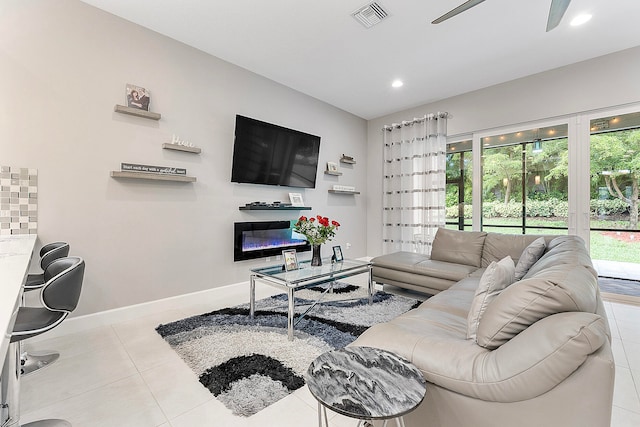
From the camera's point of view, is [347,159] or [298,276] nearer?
[298,276]

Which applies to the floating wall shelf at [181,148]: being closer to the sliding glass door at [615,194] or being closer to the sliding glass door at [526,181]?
the sliding glass door at [526,181]

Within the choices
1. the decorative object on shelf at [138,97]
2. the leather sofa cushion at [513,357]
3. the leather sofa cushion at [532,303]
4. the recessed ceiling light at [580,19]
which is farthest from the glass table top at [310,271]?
the recessed ceiling light at [580,19]

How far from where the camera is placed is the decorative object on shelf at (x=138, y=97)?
2895 mm

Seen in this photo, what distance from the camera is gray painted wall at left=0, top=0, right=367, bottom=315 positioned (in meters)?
2.46

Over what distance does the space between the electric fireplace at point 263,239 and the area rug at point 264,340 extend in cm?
72

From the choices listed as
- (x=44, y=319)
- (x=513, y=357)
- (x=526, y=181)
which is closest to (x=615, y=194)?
(x=526, y=181)

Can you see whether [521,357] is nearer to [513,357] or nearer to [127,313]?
[513,357]

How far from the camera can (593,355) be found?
936mm

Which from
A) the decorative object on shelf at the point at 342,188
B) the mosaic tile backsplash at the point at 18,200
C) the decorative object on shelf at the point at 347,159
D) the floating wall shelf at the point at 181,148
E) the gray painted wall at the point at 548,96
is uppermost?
the gray painted wall at the point at 548,96

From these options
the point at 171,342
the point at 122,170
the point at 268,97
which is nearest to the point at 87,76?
the point at 122,170

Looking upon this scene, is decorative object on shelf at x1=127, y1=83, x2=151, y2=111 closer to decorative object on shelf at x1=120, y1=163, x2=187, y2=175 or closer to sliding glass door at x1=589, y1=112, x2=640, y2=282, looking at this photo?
decorative object on shelf at x1=120, y1=163, x2=187, y2=175

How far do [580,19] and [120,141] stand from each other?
15.1 ft

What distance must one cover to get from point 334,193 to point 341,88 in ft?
5.60

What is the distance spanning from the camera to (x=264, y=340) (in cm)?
242
